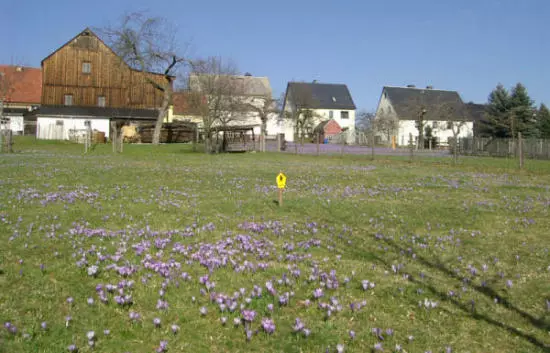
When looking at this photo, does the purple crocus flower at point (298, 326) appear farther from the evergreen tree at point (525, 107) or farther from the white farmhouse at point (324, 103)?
the white farmhouse at point (324, 103)

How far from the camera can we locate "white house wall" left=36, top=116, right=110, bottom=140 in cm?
5778

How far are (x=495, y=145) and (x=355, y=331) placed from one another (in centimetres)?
4648

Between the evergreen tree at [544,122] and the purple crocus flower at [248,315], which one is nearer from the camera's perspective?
the purple crocus flower at [248,315]

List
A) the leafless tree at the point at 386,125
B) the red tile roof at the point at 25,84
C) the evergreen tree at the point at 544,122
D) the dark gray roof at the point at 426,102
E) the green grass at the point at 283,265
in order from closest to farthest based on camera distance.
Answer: the green grass at the point at 283,265, the evergreen tree at the point at 544,122, the dark gray roof at the point at 426,102, the red tile roof at the point at 25,84, the leafless tree at the point at 386,125

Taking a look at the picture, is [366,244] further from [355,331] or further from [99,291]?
[99,291]

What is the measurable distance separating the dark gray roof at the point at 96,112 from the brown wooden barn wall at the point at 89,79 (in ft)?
5.10

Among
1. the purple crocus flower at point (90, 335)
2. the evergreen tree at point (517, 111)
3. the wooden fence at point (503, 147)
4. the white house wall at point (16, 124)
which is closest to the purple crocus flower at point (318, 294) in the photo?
the purple crocus flower at point (90, 335)

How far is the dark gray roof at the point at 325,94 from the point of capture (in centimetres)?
9788

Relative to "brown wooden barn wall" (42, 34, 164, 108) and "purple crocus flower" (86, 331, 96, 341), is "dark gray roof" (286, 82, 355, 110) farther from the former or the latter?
"purple crocus flower" (86, 331, 96, 341)

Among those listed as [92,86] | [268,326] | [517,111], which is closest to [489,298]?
[268,326]

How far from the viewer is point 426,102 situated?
8506cm

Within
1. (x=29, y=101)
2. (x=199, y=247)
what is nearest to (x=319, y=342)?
(x=199, y=247)

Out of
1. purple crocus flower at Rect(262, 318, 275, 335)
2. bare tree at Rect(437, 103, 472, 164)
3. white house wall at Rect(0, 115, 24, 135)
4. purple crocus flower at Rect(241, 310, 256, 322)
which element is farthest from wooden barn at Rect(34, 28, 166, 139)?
purple crocus flower at Rect(262, 318, 275, 335)

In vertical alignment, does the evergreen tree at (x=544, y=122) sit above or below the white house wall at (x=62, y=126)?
above
